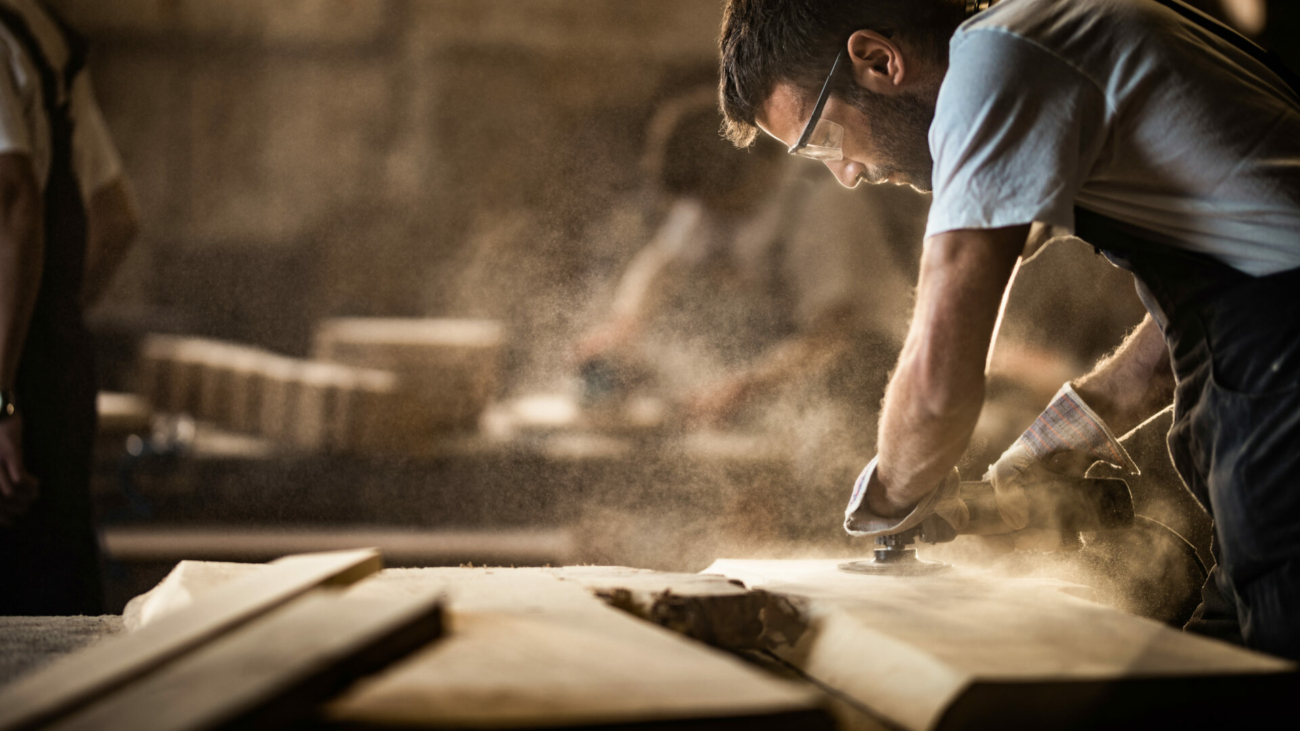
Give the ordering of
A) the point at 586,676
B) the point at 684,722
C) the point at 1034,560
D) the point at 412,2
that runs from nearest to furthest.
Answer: the point at 684,722 < the point at 586,676 < the point at 1034,560 < the point at 412,2

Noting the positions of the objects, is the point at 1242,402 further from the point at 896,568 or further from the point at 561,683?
the point at 561,683

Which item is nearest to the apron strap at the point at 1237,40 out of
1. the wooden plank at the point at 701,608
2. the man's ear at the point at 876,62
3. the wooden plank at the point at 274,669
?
the man's ear at the point at 876,62

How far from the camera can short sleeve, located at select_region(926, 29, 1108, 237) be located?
111 centimetres

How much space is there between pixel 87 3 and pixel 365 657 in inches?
290

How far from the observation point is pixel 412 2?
6500mm

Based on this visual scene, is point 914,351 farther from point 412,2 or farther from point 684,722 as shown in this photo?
point 412,2

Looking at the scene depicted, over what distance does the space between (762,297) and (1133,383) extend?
3.30 meters

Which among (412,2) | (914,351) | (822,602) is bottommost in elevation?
(822,602)

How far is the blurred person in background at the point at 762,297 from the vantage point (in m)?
3.26

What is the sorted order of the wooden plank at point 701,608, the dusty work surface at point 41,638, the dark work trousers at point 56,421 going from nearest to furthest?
1. the dusty work surface at point 41,638
2. the wooden plank at point 701,608
3. the dark work trousers at point 56,421

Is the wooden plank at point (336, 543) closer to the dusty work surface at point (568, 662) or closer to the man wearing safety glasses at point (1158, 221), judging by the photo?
the dusty work surface at point (568, 662)

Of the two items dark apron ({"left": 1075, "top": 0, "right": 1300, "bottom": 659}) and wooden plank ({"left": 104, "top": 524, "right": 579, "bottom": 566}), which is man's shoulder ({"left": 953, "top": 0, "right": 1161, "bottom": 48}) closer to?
dark apron ({"left": 1075, "top": 0, "right": 1300, "bottom": 659})

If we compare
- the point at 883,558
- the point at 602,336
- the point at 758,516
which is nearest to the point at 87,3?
the point at 602,336

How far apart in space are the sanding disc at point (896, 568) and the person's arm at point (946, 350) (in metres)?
0.27
